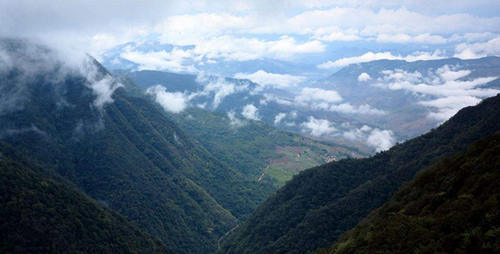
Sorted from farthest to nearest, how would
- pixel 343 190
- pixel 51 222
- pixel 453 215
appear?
pixel 343 190 → pixel 51 222 → pixel 453 215

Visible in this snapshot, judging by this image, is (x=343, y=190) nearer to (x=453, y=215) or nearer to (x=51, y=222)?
(x=453, y=215)

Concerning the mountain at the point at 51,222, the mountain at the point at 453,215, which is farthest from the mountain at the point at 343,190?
the mountain at the point at 453,215

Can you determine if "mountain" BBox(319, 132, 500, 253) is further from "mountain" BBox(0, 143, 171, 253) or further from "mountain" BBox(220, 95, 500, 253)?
"mountain" BBox(0, 143, 171, 253)

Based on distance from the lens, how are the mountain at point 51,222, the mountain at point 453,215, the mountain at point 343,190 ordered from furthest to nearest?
the mountain at point 343,190 < the mountain at point 51,222 < the mountain at point 453,215

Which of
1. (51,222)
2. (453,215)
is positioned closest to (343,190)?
(453,215)

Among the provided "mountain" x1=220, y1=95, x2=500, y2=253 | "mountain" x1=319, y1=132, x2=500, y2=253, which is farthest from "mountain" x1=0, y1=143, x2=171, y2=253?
"mountain" x1=319, y1=132, x2=500, y2=253

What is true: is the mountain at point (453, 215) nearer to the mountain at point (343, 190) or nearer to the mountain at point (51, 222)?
the mountain at point (343, 190)

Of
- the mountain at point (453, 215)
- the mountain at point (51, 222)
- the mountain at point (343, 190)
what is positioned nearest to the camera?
the mountain at point (453, 215)
